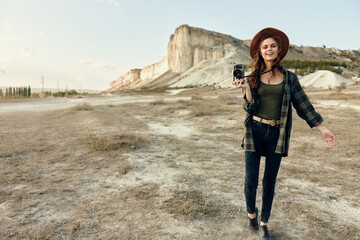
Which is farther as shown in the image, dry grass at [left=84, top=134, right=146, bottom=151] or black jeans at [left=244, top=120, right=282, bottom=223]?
dry grass at [left=84, top=134, right=146, bottom=151]

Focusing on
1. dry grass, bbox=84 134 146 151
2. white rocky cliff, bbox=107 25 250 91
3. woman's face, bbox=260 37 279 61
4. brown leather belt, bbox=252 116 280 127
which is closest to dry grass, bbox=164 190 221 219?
brown leather belt, bbox=252 116 280 127

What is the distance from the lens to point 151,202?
122 inches

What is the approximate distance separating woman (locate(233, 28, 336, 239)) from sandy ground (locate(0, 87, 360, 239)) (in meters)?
0.85

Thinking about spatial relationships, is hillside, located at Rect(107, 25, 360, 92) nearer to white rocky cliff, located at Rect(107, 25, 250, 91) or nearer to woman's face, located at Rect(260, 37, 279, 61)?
white rocky cliff, located at Rect(107, 25, 250, 91)

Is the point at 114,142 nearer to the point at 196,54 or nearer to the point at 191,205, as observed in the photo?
A: the point at 191,205

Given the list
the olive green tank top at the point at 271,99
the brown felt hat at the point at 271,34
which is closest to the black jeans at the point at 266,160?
the olive green tank top at the point at 271,99

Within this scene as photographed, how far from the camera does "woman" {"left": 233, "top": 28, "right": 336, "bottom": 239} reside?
2.14 meters

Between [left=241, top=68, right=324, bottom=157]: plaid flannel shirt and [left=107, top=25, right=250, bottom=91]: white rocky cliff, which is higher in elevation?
[left=107, top=25, right=250, bottom=91]: white rocky cliff

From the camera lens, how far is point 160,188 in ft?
11.6

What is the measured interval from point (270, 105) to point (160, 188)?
7.16 feet

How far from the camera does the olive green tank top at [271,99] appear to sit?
2.15 m

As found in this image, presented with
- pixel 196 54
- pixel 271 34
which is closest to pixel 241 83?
pixel 271 34

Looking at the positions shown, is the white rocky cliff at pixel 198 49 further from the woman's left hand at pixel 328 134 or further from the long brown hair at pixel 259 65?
the woman's left hand at pixel 328 134

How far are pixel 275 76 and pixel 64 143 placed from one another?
5.65 m
